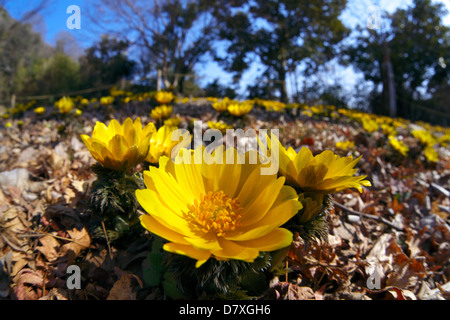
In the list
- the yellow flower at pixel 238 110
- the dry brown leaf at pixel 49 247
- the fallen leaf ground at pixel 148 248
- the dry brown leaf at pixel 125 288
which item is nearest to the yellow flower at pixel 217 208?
the fallen leaf ground at pixel 148 248

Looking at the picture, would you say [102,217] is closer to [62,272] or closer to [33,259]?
[62,272]

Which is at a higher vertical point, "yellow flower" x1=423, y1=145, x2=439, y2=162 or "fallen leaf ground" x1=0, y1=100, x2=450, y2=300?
"yellow flower" x1=423, y1=145, x2=439, y2=162

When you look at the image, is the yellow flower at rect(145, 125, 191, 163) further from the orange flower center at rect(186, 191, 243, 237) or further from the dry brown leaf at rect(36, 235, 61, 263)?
the dry brown leaf at rect(36, 235, 61, 263)

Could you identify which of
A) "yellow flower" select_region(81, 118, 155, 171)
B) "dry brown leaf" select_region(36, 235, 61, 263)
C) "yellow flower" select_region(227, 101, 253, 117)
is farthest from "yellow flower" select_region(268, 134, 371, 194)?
"yellow flower" select_region(227, 101, 253, 117)

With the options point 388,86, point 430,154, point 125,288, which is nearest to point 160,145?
point 125,288

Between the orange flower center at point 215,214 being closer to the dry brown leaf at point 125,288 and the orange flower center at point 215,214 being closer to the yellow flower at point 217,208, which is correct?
the yellow flower at point 217,208

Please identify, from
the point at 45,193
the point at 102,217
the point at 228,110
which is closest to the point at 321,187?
the point at 102,217
